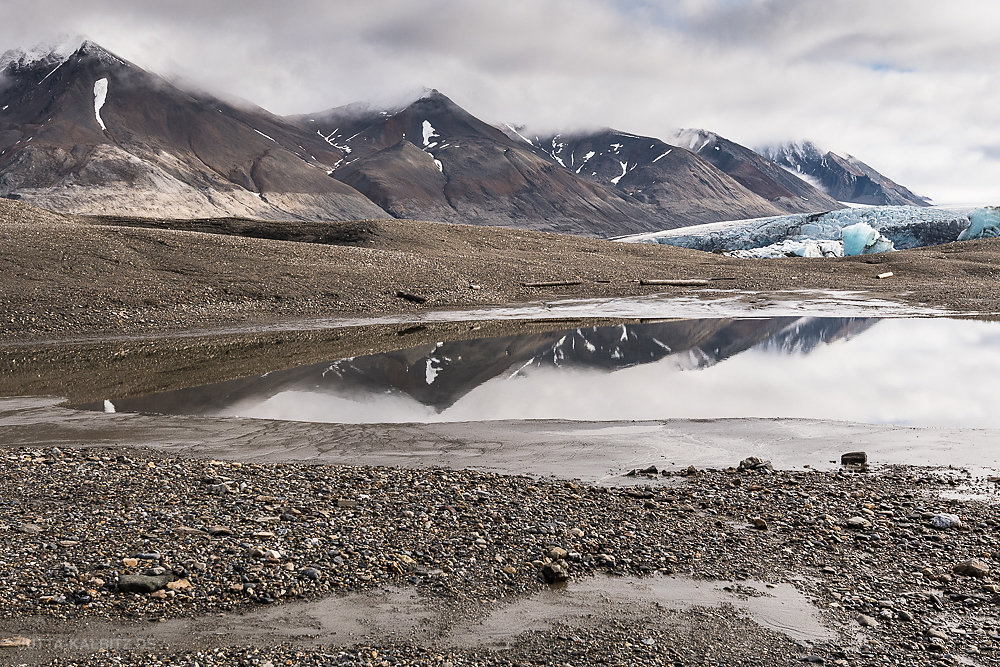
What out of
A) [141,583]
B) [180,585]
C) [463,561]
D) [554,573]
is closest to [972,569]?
[554,573]

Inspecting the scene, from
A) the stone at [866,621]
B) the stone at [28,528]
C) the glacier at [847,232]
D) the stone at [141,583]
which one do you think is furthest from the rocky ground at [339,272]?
the stone at [866,621]

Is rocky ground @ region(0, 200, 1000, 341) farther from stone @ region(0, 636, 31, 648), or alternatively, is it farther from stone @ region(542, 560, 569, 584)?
stone @ region(542, 560, 569, 584)

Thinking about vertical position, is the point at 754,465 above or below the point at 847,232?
below

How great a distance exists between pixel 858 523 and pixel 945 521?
0.93 m

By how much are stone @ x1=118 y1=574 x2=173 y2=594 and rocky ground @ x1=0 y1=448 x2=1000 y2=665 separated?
17mm

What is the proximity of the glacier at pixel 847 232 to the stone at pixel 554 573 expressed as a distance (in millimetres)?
63079

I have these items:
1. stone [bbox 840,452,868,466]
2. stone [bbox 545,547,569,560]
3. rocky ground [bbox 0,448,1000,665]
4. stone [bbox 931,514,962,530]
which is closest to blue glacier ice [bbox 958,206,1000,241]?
stone [bbox 840,452,868,466]

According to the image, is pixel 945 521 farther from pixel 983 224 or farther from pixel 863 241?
pixel 983 224

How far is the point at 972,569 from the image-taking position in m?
7.35

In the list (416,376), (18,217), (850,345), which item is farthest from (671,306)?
(18,217)

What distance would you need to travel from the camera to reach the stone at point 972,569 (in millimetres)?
7313

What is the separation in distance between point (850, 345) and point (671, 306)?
10.9 meters

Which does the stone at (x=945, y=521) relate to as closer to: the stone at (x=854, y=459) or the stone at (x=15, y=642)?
the stone at (x=854, y=459)

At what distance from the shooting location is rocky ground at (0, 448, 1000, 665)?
20.4ft
